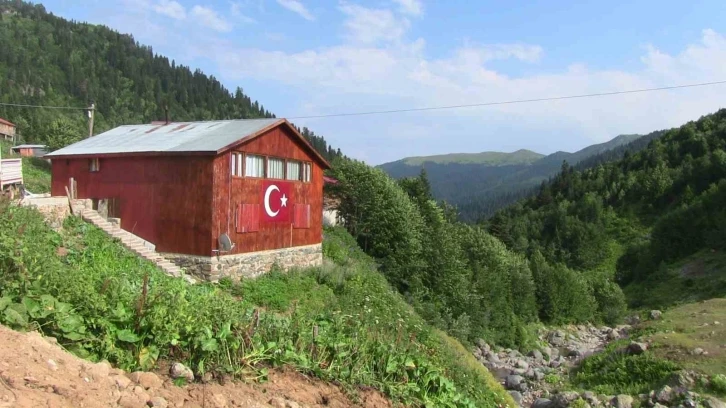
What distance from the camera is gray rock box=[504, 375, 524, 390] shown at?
2538 centimetres

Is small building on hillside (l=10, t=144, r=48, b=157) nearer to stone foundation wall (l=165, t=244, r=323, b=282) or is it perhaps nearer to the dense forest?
the dense forest

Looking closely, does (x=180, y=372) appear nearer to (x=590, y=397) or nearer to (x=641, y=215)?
(x=590, y=397)

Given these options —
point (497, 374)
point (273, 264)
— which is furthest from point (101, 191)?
point (497, 374)

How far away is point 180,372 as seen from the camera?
6348mm

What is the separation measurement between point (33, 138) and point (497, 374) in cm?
7798

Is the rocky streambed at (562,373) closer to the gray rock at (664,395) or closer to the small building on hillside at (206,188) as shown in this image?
the gray rock at (664,395)

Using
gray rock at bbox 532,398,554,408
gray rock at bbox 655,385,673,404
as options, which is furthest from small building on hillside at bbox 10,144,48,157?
gray rock at bbox 655,385,673,404

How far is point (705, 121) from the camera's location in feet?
290

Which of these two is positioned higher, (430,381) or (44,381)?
(44,381)

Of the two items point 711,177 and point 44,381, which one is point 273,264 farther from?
point 711,177

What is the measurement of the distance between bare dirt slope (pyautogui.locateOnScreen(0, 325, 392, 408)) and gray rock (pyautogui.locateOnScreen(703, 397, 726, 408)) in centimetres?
1598

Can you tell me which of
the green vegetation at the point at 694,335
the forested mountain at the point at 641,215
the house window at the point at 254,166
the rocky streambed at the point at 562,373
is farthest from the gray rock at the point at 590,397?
the forested mountain at the point at 641,215

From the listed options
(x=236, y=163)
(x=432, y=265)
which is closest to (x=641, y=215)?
(x=432, y=265)

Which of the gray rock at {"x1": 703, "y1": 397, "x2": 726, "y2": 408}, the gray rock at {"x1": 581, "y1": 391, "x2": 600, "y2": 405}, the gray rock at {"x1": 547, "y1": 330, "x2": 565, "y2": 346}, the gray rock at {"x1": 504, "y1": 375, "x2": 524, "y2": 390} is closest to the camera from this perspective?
the gray rock at {"x1": 703, "y1": 397, "x2": 726, "y2": 408}
